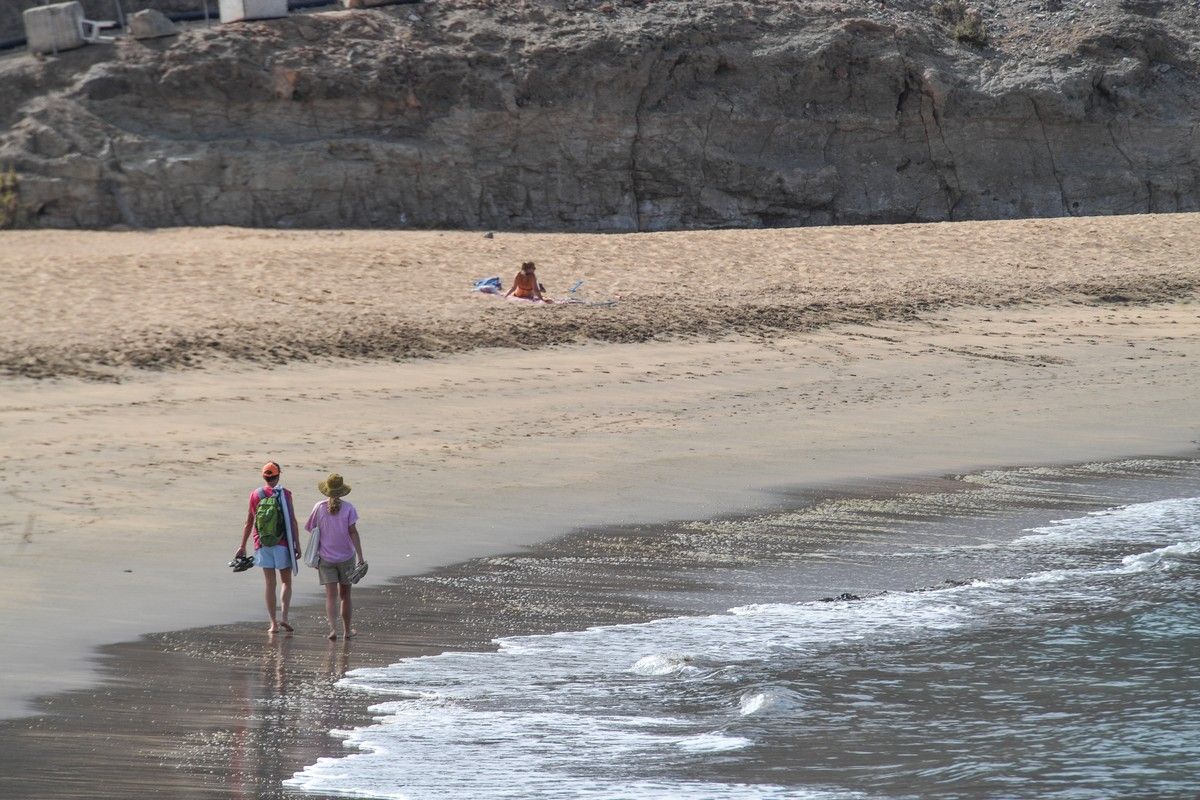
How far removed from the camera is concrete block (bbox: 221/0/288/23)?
78.2 feet

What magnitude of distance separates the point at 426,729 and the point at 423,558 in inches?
110

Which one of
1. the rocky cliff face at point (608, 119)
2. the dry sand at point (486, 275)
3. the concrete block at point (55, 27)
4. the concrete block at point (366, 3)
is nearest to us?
the dry sand at point (486, 275)

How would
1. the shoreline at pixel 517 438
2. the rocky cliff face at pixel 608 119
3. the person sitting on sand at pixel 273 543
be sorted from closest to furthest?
the person sitting on sand at pixel 273 543
the shoreline at pixel 517 438
the rocky cliff face at pixel 608 119

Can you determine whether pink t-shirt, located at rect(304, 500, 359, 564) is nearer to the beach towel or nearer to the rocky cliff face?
the beach towel

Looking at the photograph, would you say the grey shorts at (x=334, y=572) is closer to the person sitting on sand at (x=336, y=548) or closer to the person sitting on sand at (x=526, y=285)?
the person sitting on sand at (x=336, y=548)

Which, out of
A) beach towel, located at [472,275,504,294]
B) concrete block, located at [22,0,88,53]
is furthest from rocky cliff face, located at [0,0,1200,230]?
beach towel, located at [472,275,504,294]

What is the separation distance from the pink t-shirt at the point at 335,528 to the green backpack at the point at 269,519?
0.16 m

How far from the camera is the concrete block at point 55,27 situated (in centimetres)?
2338

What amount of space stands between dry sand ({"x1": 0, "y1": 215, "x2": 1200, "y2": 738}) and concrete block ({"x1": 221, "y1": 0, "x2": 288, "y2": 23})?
15.2 ft

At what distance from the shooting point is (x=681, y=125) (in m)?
24.6

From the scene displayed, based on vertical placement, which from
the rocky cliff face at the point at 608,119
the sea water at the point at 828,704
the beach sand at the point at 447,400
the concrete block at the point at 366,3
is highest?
the concrete block at the point at 366,3

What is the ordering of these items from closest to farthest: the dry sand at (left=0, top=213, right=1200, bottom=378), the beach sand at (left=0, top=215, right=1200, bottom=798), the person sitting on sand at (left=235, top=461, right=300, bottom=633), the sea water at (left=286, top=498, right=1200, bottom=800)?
the sea water at (left=286, top=498, right=1200, bottom=800) → the beach sand at (left=0, top=215, right=1200, bottom=798) → the person sitting on sand at (left=235, top=461, right=300, bottom=633) → the dry sand at (left=0, top=213, right=1200, bottom=378)

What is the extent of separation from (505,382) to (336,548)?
246 inches

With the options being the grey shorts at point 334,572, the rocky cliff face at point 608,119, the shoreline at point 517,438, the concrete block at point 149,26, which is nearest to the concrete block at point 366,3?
the rocky cliff face at point 608,119
